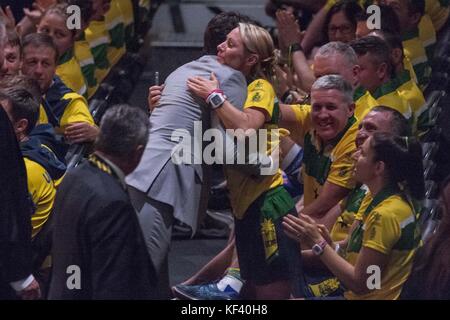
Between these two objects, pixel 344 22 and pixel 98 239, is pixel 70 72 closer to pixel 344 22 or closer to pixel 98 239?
pixel 344 22

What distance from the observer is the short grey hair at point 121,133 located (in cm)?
409

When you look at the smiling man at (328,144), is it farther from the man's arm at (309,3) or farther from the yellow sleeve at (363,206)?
the man's arm at (309,3)

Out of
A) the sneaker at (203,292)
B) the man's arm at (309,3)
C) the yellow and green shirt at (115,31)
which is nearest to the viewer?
the sneaker at (203,292)

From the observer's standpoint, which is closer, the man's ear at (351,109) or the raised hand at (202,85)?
the raised hand at (202,85)

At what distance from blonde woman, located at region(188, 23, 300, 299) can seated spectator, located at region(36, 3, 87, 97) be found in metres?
1.19

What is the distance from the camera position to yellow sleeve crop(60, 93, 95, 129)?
16.6 feet

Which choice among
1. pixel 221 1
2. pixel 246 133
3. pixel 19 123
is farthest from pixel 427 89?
pixel 19 123

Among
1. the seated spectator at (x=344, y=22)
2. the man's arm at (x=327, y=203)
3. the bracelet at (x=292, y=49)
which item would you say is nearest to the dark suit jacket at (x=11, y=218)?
the man's arm at (x=327, y=203)

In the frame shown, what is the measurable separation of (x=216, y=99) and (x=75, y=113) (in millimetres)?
831

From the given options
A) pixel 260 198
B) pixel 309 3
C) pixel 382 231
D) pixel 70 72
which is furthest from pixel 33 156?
pixel 309 3

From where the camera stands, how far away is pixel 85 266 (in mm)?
4047

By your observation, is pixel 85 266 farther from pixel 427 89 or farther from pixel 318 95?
pixel 427 89

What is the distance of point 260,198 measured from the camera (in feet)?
15.2

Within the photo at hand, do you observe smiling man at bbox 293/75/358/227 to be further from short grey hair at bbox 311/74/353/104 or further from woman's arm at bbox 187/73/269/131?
woman's arm at bbox 187/73/269/131
